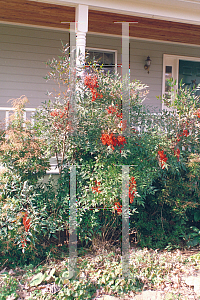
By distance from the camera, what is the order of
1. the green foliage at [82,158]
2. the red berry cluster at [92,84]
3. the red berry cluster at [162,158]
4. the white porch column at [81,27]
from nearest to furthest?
the green foliage at [82,158], the red berry cluster at [92,84], the red berry cluster at [162,158], the white porch column at [81,27]

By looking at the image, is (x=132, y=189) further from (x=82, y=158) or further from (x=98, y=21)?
(x=98, y=21)

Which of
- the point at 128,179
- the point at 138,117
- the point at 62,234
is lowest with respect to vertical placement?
the point at 62,234

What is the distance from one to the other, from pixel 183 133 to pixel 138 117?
0.62m

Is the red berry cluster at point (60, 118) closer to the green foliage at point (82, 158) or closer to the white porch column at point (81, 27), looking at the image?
the green foliage at point (82, 158)

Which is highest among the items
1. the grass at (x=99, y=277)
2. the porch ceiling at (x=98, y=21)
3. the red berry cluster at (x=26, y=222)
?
the porch ceiling at (x=98, y=21)

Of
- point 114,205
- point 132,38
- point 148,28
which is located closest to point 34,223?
point 114,205

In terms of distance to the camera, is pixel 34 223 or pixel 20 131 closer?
pixel 34 223

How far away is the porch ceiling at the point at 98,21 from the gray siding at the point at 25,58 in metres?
0.24

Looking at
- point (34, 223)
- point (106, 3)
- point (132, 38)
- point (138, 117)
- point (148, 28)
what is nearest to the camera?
point (34, 223)

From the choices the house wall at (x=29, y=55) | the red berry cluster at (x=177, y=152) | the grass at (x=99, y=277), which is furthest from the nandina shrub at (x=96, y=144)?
the house wall at (x=29, y=55)

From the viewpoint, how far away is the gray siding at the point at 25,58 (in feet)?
17.7

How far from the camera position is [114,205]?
9.73 ft

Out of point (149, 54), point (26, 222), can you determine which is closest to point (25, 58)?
point (149, 54)

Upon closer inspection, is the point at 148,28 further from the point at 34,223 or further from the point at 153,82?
the point at 34,223
